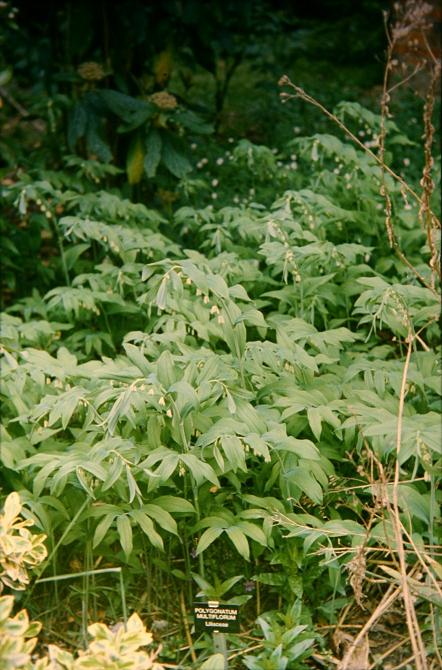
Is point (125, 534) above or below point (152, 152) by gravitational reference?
below

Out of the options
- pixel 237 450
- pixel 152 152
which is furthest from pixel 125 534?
pixel 152 152

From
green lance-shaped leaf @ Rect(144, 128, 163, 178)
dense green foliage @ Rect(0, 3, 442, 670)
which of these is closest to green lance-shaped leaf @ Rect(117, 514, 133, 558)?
dense green foliage @ Rect(0, 3, 442, 670)

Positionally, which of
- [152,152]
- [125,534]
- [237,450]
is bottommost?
[125,534]

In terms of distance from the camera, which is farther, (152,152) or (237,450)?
(152,152)

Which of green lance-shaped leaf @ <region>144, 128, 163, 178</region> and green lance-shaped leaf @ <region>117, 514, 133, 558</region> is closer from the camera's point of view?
green lance-shaped leaf @ <region>117, 514, 133, 558</region>

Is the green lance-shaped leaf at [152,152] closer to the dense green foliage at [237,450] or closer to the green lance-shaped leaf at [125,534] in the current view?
the dense green foliage at [237,450]

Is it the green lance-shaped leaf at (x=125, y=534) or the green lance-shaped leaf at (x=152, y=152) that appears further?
the green lance-shaped leaf at (x=152, y=152)

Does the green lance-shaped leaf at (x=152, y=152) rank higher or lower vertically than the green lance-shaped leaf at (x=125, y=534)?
higher

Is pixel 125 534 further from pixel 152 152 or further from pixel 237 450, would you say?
pixel 152 152

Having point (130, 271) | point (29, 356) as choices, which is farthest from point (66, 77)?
point (29, 356)

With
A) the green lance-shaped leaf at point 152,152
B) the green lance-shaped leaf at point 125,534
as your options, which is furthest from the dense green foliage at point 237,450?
the green lance-shaped leaf at point 152,152

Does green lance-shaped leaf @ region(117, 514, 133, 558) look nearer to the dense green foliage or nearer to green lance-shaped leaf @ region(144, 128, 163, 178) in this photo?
the dense green foliage

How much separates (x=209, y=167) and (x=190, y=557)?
3164 mm

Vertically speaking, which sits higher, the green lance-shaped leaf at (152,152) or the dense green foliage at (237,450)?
the green lance-shaped leaf at (152,152)
